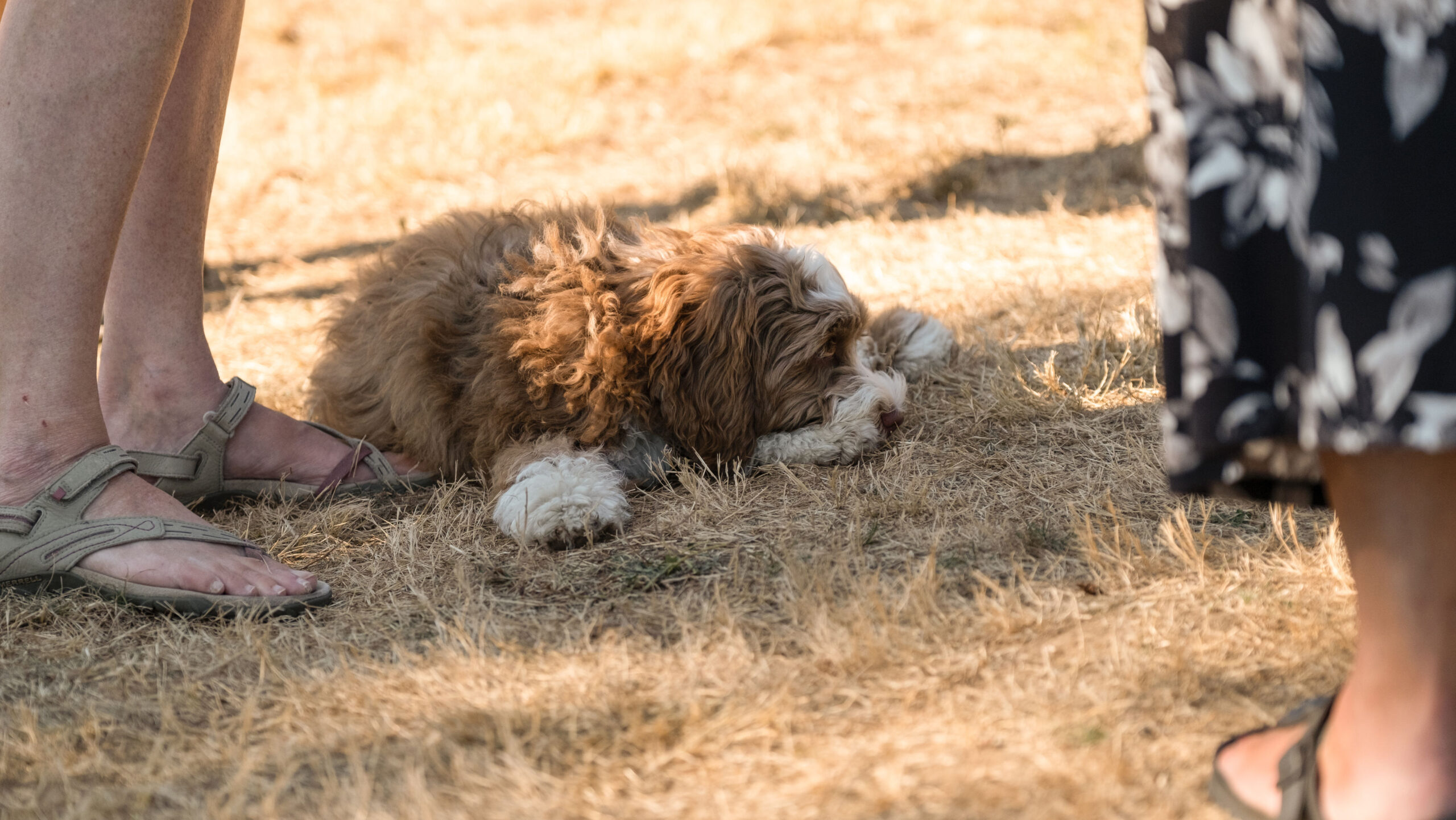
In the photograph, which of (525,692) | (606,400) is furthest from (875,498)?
(525,692)

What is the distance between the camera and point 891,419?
344 cm

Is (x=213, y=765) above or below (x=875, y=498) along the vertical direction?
above

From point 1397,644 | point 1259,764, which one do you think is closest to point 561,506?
point 1259,764

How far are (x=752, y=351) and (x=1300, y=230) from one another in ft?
6.26

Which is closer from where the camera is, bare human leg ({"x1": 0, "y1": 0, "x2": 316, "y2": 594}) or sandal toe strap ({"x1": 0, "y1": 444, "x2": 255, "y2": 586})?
bare human leg ({"x1": 0, "y1": 0, "x2": 316, "y2": 594})

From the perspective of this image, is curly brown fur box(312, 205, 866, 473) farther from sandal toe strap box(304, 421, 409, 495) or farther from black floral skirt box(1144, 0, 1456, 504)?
black floral skirt box(1144, 0, 1456, 504)

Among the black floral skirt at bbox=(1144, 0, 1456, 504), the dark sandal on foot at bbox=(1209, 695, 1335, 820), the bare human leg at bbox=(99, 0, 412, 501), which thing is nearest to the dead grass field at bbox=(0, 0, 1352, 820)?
the dark sandal on foot at bbox=(1209, 695, 1335, 820)

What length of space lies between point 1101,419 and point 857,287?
1692 millimetres

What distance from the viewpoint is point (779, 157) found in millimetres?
7023

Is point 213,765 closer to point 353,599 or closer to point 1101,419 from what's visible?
point 353,599

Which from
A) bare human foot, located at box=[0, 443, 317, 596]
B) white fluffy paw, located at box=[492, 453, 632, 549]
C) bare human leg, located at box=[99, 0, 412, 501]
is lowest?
white fluffy paw, located at box=[492, 453, 632, 549]

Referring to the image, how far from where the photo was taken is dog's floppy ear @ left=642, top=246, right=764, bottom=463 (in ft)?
10.5

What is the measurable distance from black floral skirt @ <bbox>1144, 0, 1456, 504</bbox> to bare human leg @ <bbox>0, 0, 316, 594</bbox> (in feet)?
6.61

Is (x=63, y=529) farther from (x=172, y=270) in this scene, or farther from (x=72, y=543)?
(x=172, y=270)
